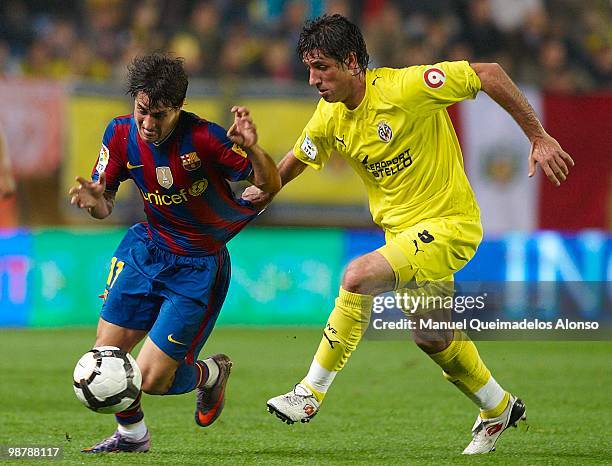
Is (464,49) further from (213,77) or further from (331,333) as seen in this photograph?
(331,333)

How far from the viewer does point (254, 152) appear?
5617 millimetres

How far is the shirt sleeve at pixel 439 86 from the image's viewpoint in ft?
19.7

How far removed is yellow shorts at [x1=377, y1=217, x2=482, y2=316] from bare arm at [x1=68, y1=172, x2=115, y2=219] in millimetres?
1342

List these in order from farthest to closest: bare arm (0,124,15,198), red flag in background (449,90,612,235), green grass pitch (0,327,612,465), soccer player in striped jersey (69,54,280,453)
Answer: red flag in background (449,90,612,235), bare arm (0,124,15,198), green grass pitch (0,327,612,465), soccer player in striped jersey (69,54,280,453)

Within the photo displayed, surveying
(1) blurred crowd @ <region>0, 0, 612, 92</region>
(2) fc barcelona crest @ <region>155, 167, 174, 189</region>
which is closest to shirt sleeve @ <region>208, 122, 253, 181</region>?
(2) fc barcelona crest @ <region>155, 167, 174, 189</region>

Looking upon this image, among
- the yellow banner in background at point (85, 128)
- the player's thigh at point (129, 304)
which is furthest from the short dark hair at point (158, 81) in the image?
the yellow banner in background at point (85, 128)

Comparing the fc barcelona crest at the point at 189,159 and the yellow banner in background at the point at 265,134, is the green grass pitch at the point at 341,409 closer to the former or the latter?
the fc barcelona crest at the point at 189,159

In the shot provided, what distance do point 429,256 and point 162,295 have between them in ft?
4.41

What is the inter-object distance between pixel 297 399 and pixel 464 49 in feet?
31.0

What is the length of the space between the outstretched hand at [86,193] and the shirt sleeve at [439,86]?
5.24 feet

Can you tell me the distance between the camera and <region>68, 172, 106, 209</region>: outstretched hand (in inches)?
218

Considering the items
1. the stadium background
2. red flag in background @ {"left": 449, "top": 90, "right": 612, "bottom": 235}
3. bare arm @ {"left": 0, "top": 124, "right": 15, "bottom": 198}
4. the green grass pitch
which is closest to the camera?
the green grass pitch

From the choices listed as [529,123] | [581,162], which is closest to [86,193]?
[529,123]

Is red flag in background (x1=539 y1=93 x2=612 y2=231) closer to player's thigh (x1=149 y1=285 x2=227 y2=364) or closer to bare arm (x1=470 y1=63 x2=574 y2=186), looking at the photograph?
bare arm (x1=470 y1=63 x2=574 y2=186)
